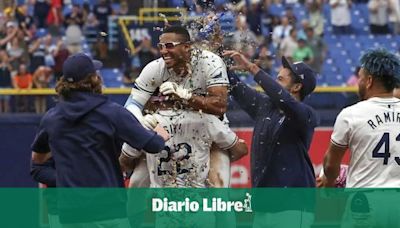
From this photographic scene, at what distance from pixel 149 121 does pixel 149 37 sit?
381 inches

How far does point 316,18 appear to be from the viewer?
20.5 meters

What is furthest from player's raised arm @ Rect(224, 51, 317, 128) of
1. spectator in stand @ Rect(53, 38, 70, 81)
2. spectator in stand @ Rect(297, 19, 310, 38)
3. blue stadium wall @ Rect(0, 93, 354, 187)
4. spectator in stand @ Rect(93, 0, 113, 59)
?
spectator in stand @ Rect(93, 0, 113, 59)

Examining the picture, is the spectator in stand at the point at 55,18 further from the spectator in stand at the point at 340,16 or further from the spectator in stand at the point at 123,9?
the spectator in stand at the point at 340,16

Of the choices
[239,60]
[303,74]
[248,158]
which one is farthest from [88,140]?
[248,158]

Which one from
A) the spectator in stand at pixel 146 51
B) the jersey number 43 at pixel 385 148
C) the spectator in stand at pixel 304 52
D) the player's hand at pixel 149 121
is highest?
the jersey number 43 at pixel 385 148

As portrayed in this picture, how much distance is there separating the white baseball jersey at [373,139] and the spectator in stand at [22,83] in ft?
21.8

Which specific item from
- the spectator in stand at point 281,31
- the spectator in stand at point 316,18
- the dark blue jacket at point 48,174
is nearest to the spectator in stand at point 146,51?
the spectator in stand at point 281,31

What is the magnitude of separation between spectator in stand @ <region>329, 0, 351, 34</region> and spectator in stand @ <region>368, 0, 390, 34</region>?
0.42 metres

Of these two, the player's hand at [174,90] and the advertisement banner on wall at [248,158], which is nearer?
the player's hand at [174,90]

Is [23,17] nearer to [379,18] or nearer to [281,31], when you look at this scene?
[281,31]

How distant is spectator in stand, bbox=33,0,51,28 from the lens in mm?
19781

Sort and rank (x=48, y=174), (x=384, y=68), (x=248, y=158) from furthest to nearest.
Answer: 1. (x=248, y=158)
2. (x=48, y=174)
3. (x=384, y=68)

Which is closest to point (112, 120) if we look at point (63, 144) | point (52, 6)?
point (63, 144)

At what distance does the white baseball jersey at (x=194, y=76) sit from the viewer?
833 cm
